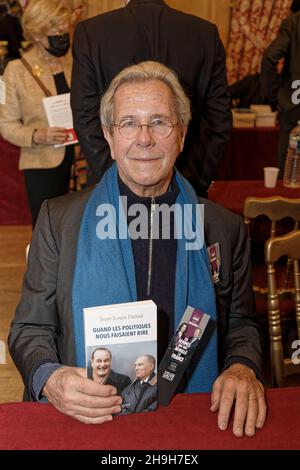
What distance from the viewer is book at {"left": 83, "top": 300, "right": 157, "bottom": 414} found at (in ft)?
3.99

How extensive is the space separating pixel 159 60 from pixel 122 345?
5.39ft

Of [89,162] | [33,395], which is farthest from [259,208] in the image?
[33,395]

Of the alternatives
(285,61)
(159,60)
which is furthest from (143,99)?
(285,61)

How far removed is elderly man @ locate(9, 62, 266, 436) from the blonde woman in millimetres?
1766

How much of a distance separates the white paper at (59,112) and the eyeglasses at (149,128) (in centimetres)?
183

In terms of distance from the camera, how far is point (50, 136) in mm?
3482

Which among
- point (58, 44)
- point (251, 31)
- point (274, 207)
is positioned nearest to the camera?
point (274, 207)

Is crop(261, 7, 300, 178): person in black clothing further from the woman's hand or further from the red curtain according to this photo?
the red curtain

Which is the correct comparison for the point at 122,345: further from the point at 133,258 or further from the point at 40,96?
the point at 40,96

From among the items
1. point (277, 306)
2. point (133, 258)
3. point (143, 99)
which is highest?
point (143, 99)

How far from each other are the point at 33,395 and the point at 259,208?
1.37m

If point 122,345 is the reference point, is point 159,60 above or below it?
above

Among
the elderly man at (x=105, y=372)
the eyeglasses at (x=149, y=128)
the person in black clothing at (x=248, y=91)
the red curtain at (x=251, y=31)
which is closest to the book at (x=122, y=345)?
the elderly man at (x=105, y=372)
